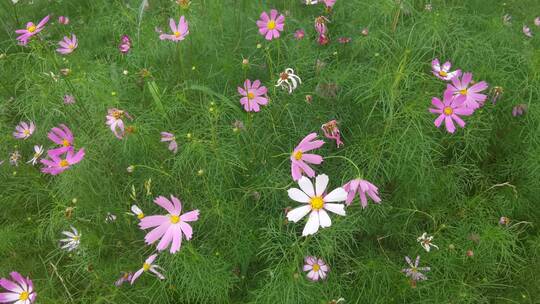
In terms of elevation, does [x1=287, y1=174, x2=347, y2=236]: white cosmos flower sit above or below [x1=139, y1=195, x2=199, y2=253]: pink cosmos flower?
above

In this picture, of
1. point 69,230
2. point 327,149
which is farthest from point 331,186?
point 69,230

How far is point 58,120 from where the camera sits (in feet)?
6.08

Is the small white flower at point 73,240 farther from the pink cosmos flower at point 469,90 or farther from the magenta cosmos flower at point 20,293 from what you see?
the pink cosmos flower at point 469,90

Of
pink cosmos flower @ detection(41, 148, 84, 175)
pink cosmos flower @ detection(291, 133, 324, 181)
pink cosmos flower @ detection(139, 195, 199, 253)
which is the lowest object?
pink cosmos flower @ detection(41, 148, 84, 175)

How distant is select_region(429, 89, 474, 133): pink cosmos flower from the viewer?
128 cm

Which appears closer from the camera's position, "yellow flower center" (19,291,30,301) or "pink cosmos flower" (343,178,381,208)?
"pink cosmos flower" (343,178,381,208)

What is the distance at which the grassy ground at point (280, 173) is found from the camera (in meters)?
A: 1.41

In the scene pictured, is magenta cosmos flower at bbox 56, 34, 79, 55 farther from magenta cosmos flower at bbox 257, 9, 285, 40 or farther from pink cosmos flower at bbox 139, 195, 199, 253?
pink cosmos flower at bbox 139, 195, 199, 253

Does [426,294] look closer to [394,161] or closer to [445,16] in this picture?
[394,161]

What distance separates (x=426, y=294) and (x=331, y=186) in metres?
0.52

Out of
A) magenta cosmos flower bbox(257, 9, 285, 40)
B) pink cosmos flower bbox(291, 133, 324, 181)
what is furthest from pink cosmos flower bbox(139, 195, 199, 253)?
magenta cosmos flower bbox(257, 9, 285, 40)

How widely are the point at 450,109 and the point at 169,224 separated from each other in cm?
96

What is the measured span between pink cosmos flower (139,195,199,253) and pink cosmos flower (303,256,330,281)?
434mm

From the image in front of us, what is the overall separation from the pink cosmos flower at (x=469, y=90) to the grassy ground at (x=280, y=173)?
0.11 metres
